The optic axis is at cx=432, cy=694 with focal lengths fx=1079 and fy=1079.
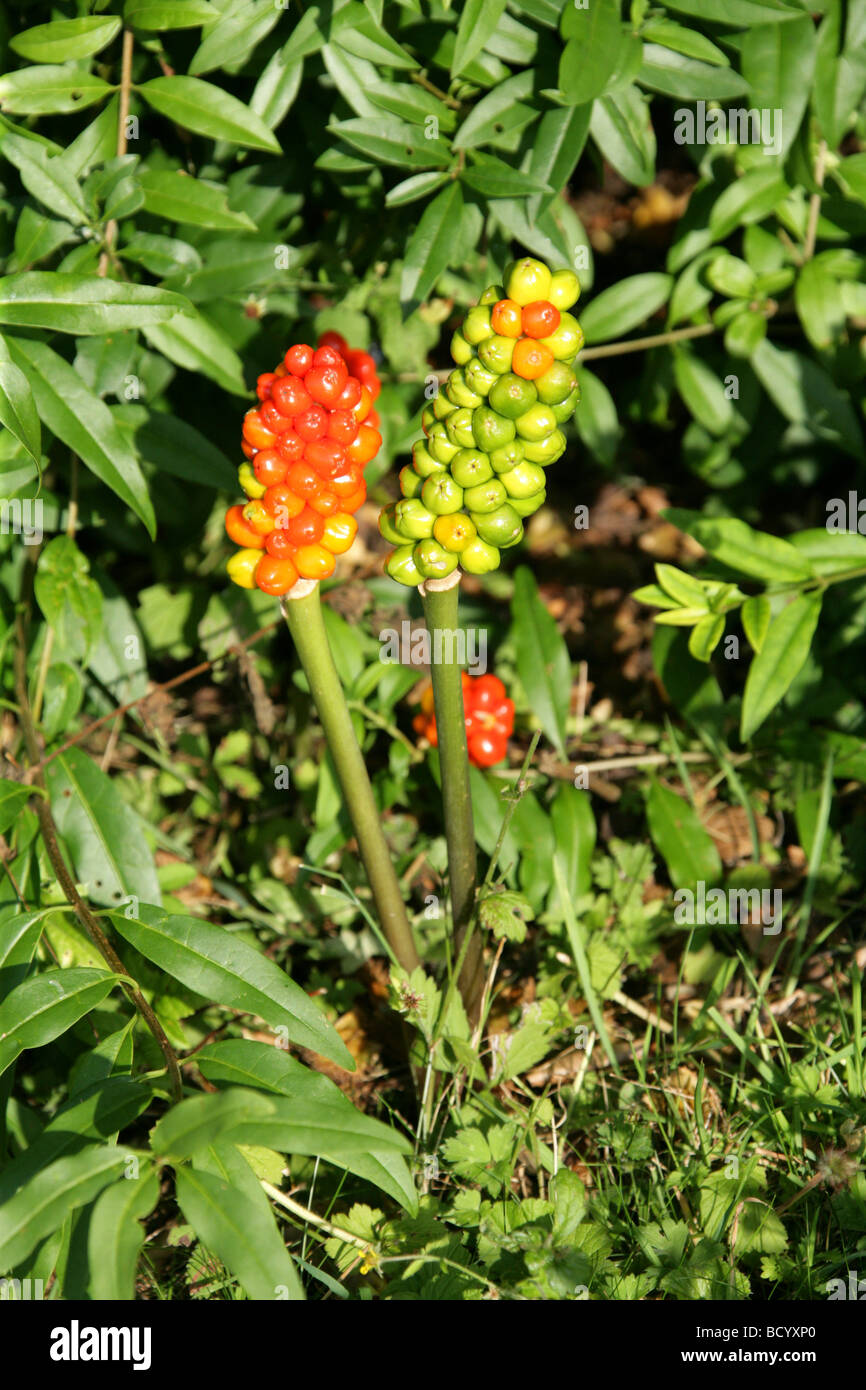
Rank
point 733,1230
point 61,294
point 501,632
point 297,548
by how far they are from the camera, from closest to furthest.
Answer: point 297,548 → point 61,294 → point 733,1230 → point 501,632

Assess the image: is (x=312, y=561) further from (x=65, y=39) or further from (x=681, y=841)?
(x=681, y=841)

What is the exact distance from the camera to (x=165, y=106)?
86.7 inches

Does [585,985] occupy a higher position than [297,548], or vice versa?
[297,548]

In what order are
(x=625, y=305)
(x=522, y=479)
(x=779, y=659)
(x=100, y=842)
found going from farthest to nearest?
(x=625, y=305) < (x=100, y=842) < (x=779, y=659) < (x=522, y=479)

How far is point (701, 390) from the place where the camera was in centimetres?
301

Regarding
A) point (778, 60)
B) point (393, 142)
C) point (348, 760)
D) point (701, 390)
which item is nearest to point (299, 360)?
point (348, 760)

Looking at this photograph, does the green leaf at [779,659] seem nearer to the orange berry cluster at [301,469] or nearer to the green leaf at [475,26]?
the orange berry cluster at [301,469]

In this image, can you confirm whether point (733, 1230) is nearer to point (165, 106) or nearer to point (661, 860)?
point (661, 860)

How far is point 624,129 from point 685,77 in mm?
189

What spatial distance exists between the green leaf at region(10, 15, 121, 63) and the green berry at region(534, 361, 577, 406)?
1227 mm

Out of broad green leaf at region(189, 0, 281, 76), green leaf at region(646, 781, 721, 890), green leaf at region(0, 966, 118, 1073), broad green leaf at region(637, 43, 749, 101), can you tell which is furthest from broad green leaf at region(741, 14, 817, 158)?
green leaf at region(0, 966, 118, 1073)

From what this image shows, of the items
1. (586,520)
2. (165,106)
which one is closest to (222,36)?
(165,106)

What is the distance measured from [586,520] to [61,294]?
2220mm

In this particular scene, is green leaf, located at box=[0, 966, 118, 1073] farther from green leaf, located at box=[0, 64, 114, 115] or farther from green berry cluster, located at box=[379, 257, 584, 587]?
green leaf, located at box=[0, 64, 114, 115]
